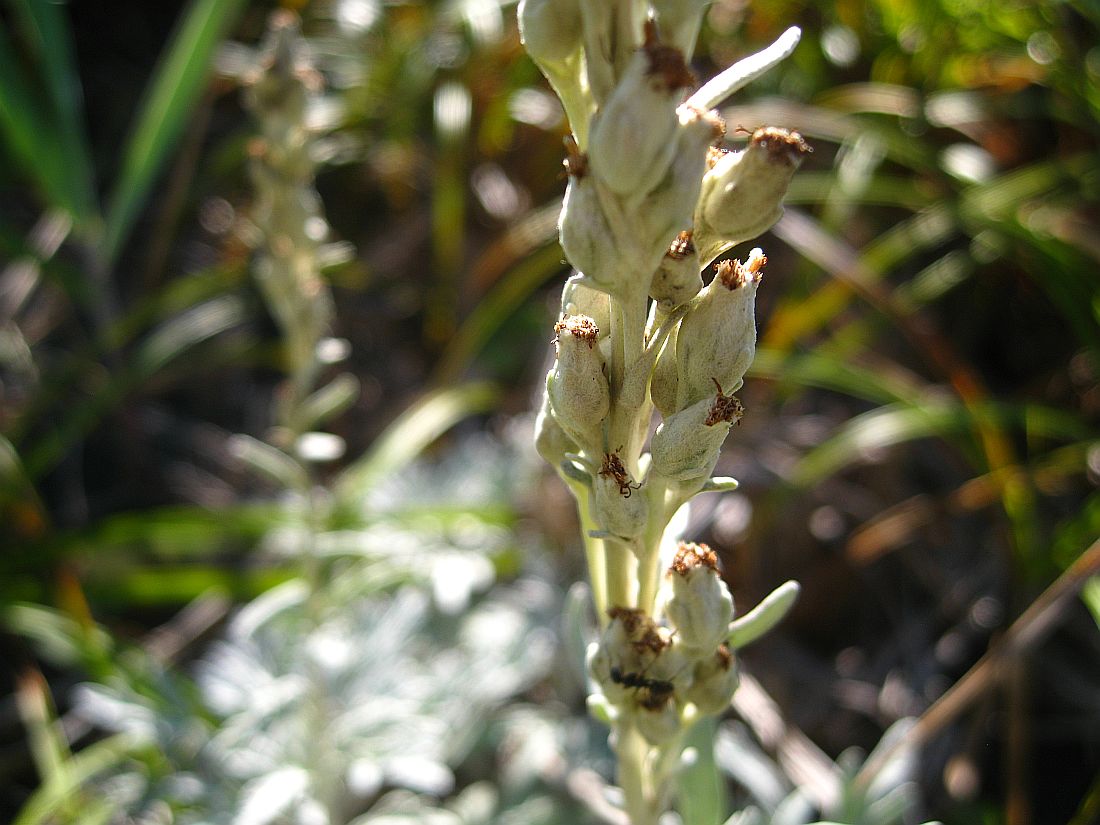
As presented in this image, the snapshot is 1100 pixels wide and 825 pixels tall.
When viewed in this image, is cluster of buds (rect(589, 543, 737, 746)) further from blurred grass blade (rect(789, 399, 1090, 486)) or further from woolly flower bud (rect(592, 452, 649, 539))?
blurred grass blade (rect(789, 399, 1090, 486))

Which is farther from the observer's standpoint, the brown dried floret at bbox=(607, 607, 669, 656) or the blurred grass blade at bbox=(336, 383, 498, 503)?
the blurred grass blade at bbox=(336, 383, 498, 503)

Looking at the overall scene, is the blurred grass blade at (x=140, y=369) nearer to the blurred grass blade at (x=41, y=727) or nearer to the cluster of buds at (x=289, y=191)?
the blurred grass blade at (x=41, y=727)

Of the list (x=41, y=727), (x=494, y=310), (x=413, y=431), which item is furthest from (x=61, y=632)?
(x=494, y=310)

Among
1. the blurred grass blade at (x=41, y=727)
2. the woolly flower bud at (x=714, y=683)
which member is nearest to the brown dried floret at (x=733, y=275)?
the woolly flower bud at (x=714, y=683)

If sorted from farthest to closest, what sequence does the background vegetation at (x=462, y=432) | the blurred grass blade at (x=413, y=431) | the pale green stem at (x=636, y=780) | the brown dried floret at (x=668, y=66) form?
the blurred grass blade at (x=413, y=431), the background vegetation at (x=462, y=432), the pale green stem at (x=636, y=780), the brown dried floret at (x=668, y=66)

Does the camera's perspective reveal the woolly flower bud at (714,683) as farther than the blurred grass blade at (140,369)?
No

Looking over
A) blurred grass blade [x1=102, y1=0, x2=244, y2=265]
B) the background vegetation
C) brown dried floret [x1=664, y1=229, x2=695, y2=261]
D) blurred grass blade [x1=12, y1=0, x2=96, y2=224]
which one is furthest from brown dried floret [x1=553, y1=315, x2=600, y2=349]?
blurred grass blade [x1=12, y1=0, x2=96, y2=224]
